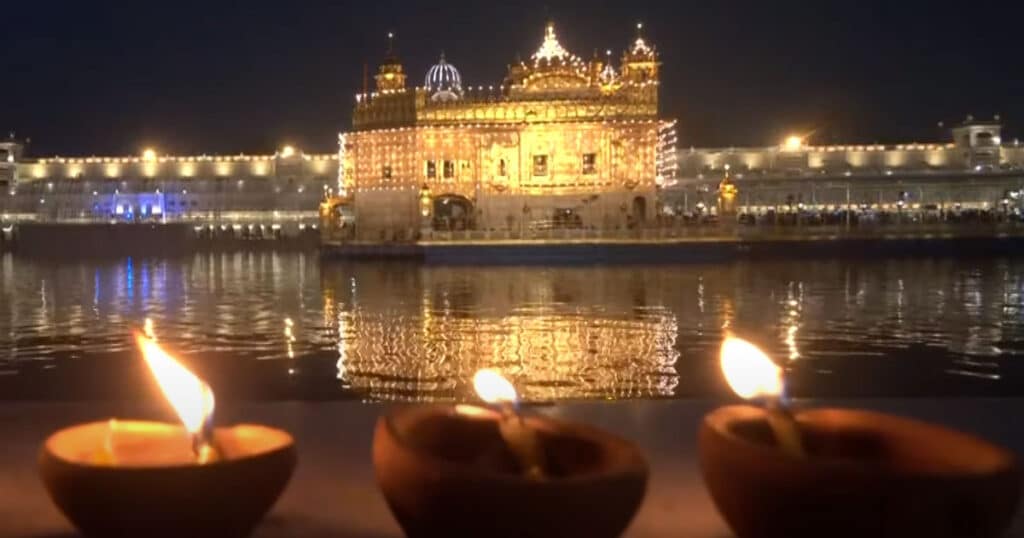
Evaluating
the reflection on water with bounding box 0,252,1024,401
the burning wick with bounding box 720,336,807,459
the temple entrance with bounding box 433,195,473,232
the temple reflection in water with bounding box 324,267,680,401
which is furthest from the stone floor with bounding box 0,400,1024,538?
the temple entrance with bounding box 433,195,473,232

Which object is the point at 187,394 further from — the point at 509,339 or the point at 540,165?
the point at 540,165

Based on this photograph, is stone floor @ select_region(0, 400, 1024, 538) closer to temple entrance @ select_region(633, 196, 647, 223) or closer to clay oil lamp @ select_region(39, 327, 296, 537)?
clay oil lamp @ select_region(39, 327, 296, 537)

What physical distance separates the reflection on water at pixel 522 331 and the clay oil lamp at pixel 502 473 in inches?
275

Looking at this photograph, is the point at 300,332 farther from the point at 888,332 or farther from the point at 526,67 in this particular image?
the point at 526,67

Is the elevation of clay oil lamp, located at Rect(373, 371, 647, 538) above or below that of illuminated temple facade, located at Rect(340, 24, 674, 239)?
below

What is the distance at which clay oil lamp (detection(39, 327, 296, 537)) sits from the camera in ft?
9.32

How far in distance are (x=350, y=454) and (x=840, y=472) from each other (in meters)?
2.64

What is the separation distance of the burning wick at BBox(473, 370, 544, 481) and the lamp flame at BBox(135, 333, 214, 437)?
82 centimetres

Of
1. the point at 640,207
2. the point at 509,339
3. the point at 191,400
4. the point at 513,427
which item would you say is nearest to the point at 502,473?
the point at 513,427

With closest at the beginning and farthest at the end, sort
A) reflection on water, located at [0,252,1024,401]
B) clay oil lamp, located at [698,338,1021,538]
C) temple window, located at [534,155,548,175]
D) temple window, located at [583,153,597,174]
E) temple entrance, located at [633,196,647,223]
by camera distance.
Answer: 1. clay oil lamp, located at [698,338,1021,538]
2. reflection on water, located at [0,252,1024,401]
3. temple window, located at [583,153,597,174]
4. temple window, located at [534,155,548,175]
5. temple entrance, located at [633,196,647,223]

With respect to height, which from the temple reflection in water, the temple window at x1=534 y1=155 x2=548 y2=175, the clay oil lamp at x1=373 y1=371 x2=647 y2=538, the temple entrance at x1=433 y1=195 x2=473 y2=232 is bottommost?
the temple reflection in water

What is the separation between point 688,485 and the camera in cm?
421

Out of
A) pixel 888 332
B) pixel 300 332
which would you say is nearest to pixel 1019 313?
pixel 888 332

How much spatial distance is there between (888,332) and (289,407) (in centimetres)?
1324
